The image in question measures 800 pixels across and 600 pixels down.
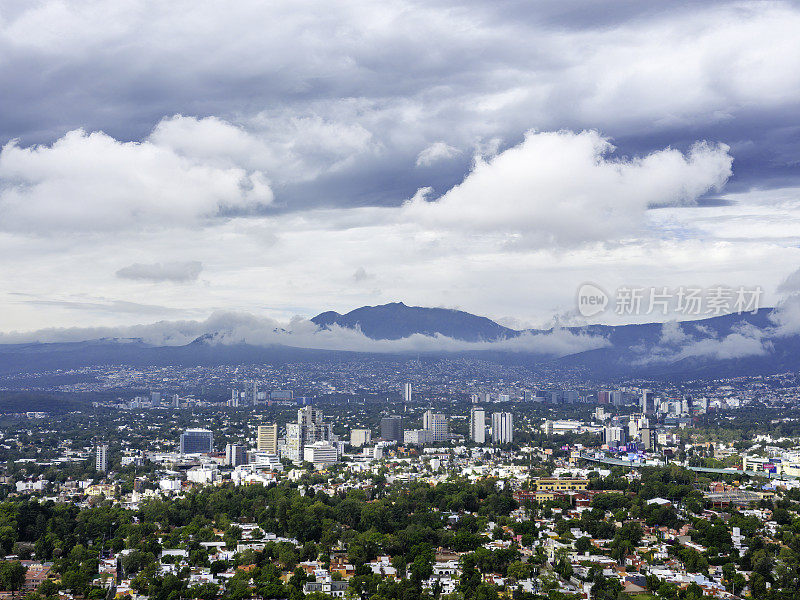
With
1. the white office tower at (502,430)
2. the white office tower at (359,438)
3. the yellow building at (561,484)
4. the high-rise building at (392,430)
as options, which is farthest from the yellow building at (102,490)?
the white office tower at (502,430)

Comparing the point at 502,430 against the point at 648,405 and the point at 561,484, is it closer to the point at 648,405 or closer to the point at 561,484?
the point at 561,484

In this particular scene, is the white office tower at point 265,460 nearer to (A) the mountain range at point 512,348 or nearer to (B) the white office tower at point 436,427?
(B) the white office tower at point 436,427

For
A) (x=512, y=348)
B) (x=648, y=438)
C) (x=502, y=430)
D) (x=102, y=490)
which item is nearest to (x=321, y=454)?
(x=102, y=490)

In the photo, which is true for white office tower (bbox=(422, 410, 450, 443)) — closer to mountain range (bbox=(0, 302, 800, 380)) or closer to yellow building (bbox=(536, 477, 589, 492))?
yellow building (bbox=(536, 477, 589, 492))

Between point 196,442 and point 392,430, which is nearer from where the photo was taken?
point 196,442

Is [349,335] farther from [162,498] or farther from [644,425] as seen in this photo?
[162,498]

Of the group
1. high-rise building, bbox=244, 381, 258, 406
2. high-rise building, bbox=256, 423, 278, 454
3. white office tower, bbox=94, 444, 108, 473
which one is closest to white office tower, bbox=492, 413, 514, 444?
high-rise building, bbox=256, 423, 278, 454

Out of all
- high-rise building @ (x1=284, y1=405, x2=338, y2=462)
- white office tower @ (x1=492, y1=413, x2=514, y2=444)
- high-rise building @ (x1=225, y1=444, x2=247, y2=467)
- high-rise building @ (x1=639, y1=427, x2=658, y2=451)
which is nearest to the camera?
high-rise building @ (x1=225, y1=444, x2=247, y2=467)
